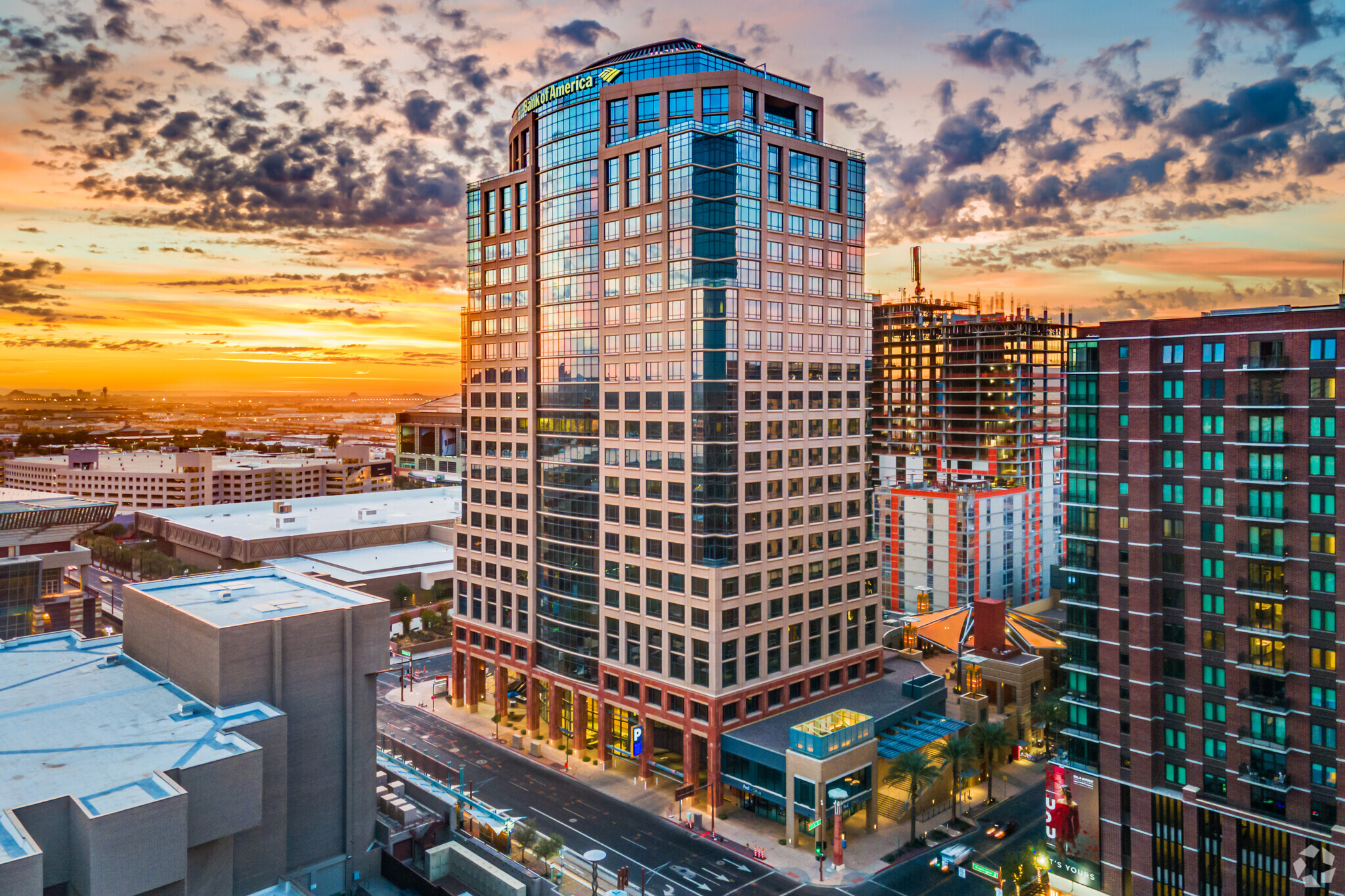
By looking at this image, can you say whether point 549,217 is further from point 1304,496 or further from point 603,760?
point 1304,496

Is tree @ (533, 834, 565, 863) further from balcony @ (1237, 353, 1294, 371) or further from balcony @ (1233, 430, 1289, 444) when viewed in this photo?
balcony @ (1237, 353, 1294, 371)

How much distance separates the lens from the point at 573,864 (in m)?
75.1

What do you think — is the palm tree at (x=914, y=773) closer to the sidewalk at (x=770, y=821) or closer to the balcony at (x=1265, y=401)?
the sidewalk at (x=770, y=821)

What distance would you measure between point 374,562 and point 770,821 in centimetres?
11886

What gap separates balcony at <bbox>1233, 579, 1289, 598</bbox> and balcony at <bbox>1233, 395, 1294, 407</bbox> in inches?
551

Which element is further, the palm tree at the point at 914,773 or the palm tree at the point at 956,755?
the palm tree at the point at 956,755

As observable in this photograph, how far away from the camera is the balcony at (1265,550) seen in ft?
211

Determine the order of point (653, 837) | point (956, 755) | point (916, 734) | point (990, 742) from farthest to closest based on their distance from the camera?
point (916, 734) < point (990, 742) < point (956, 755) < point (653, 837)

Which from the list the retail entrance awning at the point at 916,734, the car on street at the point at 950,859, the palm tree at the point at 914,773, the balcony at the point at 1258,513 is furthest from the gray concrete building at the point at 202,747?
the balcony at the point at 1258,513

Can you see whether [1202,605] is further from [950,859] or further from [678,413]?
[678,413]

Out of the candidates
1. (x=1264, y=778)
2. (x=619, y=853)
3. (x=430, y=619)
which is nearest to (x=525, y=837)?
(x=619, y=853)

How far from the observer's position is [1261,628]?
64688 millimetres

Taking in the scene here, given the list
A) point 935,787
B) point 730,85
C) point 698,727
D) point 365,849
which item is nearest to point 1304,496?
point 935,787

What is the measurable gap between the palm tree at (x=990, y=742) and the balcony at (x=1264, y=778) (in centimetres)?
2665
